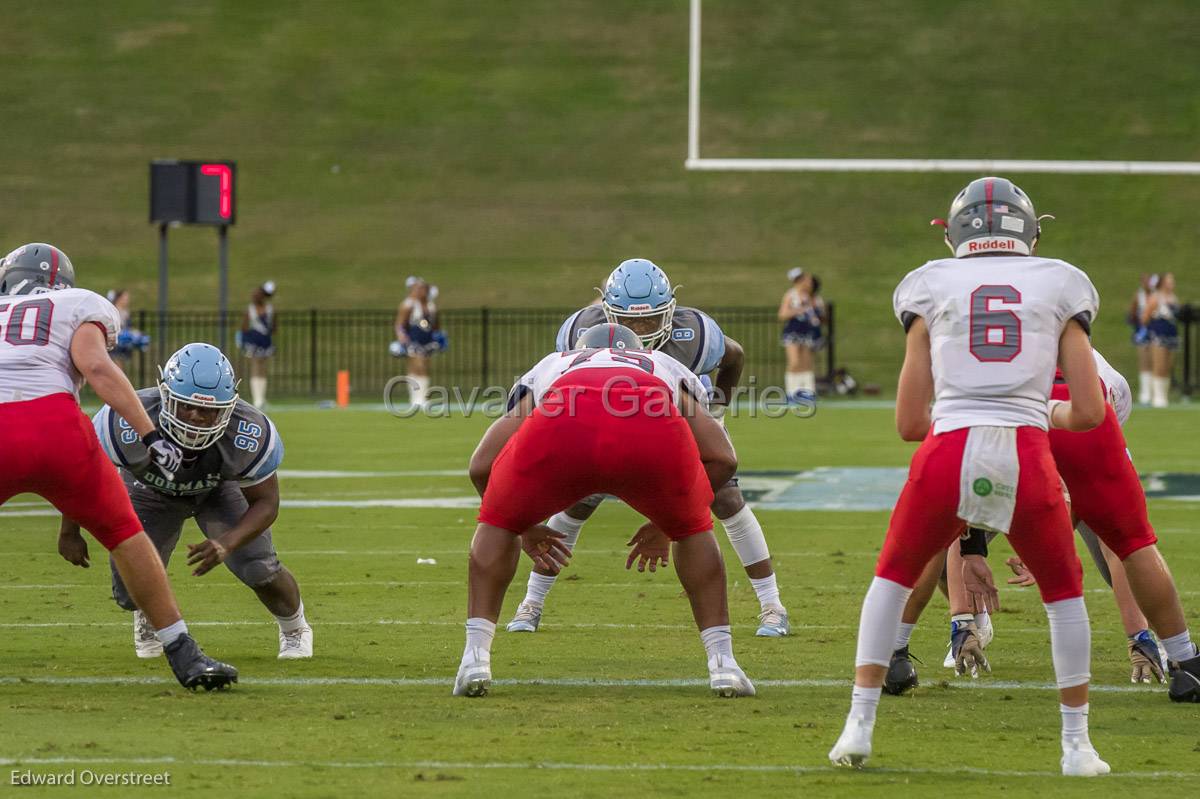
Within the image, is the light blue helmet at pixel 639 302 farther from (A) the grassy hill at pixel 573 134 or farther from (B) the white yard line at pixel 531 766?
(A) the grassy hill at pixel 573 134

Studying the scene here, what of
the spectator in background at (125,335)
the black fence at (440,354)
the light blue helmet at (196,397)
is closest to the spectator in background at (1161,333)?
the black fence at (440,354)

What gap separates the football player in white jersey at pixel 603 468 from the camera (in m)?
6.38

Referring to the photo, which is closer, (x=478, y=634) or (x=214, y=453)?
(x=478, y=634)

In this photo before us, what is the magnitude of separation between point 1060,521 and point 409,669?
2.95 metres

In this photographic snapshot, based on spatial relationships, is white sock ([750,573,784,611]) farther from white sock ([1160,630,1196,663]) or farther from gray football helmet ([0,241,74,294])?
gray football helmet ([0,241,74,294])

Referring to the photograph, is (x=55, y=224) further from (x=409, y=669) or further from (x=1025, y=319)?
(x=1025, y=319)

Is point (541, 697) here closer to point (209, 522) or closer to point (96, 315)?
point (209, 522)

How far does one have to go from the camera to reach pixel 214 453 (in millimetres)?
7316

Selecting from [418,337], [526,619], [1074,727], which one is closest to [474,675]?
[526,619]

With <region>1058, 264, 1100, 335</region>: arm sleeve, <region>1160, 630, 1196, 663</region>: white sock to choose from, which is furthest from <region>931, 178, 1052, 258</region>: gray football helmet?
<region>1160, 630, 1196, 663</region>: white sock

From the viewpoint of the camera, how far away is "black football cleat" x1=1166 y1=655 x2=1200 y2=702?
657cm

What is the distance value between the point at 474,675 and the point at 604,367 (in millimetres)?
1224

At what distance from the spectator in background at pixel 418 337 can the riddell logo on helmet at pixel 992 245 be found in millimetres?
19591

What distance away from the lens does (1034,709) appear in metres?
6.48
